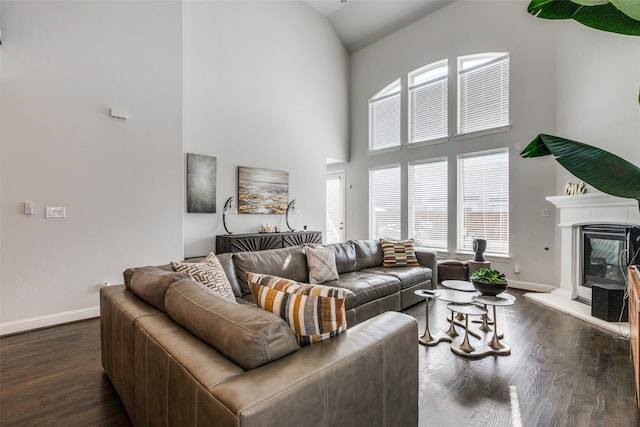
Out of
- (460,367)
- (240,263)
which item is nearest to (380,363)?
(460,367)

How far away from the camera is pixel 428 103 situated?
20.6 feet

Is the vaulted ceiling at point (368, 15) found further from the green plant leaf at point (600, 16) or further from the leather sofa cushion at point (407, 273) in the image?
the green plant leaf at point (600, 16)

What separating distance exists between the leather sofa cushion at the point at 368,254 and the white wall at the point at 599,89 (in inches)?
116

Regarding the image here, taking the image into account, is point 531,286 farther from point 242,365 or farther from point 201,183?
point 201,183

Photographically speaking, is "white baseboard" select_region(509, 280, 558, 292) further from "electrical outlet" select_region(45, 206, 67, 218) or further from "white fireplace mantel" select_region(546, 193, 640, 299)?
"electrical outlet" select_region(45, 206, 67, 218)

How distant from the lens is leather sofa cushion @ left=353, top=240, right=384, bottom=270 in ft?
13.4

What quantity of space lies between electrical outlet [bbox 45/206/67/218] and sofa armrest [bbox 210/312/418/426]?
3.49 metres

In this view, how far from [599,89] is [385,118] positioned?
3.82 m

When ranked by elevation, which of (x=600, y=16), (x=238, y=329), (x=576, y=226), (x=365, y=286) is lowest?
(x=365, y=286)

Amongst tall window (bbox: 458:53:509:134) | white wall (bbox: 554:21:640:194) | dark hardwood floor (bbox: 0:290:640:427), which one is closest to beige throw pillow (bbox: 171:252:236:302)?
dark hardwood floor (bbox: 0:290:640:427)

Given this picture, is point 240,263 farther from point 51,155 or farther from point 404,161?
point 404,161

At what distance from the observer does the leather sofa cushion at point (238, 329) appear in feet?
3.34

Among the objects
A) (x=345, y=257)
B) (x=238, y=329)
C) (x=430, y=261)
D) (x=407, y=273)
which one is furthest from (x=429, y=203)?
(x=238, y=329)

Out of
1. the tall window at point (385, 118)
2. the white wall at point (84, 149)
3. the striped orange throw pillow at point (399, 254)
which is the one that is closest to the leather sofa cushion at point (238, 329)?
the white wall at point (84, 149)
